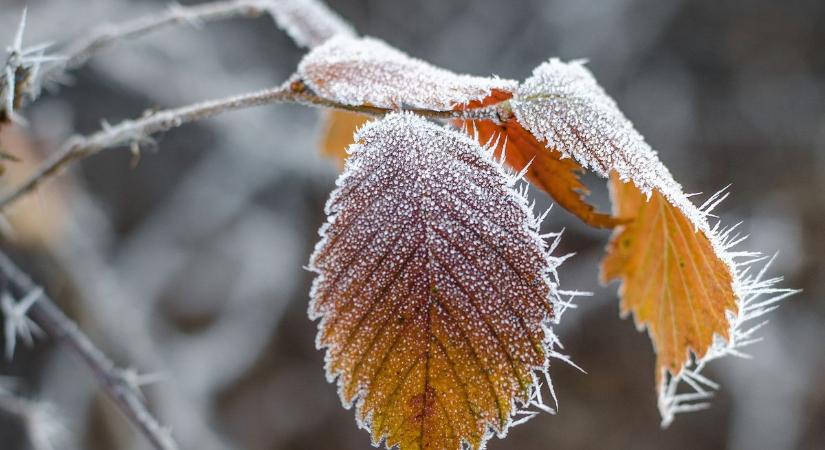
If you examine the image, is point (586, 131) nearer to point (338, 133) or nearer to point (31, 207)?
point (338, 133)

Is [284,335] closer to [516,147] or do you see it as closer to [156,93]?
[156,93]

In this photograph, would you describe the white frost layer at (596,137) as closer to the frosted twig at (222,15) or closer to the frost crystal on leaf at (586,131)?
the frost crystal on leaf at (586,131)

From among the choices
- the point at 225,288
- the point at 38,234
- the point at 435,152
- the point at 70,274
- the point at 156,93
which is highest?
the point at 156,93

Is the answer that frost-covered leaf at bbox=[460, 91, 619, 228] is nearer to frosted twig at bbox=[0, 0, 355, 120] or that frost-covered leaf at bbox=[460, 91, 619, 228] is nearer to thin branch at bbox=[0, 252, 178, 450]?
frosted twig at bbox=[0, 0, 355, 120]

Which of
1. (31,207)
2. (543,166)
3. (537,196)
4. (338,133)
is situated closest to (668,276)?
(543,166)

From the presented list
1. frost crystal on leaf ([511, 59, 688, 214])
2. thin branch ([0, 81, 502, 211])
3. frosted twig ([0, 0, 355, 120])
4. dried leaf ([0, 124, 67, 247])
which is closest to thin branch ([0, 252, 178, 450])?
thin branch ([0, 81, 502, 211])

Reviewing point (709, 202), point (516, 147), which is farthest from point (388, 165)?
point (709, 202)
